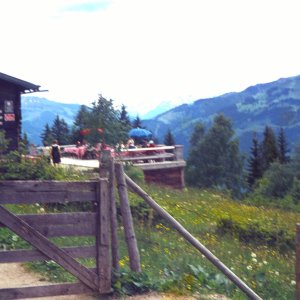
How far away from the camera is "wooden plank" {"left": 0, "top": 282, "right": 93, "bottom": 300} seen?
735 cm

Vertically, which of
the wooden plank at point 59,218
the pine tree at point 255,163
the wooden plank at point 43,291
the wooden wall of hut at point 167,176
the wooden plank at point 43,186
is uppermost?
the wooden plank at point 43,186

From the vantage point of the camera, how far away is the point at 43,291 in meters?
7.46

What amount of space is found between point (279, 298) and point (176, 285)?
2541 millimetres

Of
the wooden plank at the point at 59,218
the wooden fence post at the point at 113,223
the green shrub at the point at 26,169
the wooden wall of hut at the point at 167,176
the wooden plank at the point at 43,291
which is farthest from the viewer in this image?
the wooden wall of hut at the point at 167,176

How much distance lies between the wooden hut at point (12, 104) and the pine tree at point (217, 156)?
49285 mm

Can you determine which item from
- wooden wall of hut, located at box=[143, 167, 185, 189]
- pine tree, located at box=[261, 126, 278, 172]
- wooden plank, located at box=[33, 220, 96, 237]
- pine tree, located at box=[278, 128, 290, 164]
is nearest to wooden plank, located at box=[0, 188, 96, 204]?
wooden plank, located at box=[33, 220, 96, 237]

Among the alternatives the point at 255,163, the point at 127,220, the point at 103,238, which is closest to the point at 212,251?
the point at 127,220

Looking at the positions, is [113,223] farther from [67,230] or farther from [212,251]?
[212,251]

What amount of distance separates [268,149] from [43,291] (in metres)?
73.4

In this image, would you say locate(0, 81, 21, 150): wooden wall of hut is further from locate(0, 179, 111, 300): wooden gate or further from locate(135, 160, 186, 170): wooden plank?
locate(0, 179, 111, 300): wooden gate

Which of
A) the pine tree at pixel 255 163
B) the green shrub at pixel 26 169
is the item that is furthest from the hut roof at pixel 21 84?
the pine tree at pixel 255 163

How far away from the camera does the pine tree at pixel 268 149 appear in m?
78.1

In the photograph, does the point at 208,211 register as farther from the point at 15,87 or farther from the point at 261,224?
the point at 15,87

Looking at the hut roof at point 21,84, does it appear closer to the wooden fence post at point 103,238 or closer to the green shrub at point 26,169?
the green shrub at point 26,169
